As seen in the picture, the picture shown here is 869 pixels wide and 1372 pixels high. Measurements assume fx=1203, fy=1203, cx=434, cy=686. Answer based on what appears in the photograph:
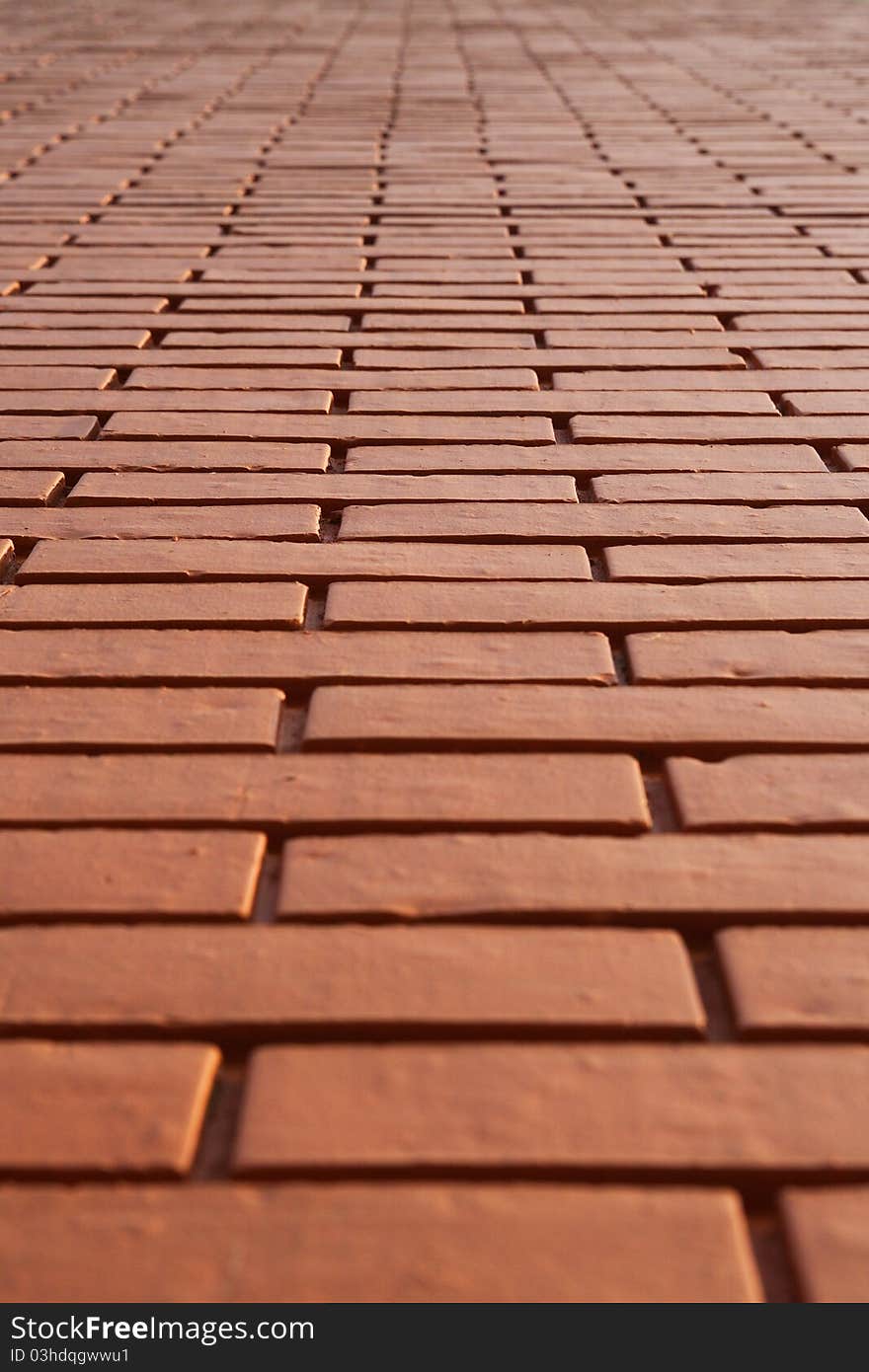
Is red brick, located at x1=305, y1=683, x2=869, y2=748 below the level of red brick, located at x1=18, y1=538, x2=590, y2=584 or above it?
below

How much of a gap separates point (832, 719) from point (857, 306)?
1249mm

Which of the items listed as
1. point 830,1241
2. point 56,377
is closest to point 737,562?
point 830,1241

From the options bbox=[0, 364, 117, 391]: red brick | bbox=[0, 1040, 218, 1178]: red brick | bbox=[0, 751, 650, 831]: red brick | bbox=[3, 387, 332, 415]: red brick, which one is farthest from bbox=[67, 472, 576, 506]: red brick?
bbox=[0, 1040, 218, 1178]: red brick

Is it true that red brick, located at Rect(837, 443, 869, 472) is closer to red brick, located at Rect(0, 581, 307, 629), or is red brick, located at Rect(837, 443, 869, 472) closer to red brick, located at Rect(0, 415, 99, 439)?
red brick, located at Rect(0, 581, 307, 629)

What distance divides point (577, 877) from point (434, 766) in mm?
185

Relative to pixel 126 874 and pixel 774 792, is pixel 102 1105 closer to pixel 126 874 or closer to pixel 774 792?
pixel 126 874

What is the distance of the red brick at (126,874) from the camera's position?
0.98 meters

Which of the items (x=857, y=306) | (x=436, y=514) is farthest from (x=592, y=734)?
(x=857, y=306)

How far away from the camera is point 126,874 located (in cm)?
101

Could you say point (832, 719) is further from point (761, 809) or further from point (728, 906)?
point (728, 906)

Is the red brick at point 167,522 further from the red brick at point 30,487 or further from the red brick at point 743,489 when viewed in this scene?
the red brick at point 743,489

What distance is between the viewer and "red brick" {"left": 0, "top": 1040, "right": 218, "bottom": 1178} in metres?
0.80

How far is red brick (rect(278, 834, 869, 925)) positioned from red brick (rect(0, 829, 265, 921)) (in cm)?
4
